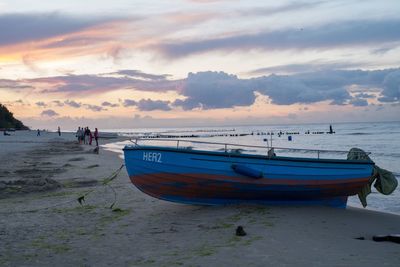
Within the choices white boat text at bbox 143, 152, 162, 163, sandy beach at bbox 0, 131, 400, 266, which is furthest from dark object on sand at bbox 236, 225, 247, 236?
white boat text at bbox 143, 152, 162, 163

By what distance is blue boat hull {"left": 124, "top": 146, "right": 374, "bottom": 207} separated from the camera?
33.1ft

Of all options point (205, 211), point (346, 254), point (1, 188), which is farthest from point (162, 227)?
point (1, 188)

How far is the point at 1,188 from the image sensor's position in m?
13.2

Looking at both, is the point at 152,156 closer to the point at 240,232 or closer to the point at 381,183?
the point at 240,232

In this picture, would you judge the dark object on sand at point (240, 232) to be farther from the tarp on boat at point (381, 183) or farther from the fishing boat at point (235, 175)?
the tarp on boat at point (381, 183)

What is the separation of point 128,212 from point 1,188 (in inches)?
200

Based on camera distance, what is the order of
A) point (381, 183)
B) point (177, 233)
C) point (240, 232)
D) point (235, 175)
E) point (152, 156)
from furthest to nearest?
1. point (381, 183)
2. point (152, 156)
3. point (235, 175)
4. point (177, 233)
5. point (240, 232)

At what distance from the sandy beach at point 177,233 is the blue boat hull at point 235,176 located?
1.14ft

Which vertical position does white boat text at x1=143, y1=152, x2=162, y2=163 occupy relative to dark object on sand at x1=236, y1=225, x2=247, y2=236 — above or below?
above

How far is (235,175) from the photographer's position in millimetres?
10133

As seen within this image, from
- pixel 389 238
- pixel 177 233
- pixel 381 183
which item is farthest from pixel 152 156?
pixel 381 183

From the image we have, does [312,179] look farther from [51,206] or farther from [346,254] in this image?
[51,206]

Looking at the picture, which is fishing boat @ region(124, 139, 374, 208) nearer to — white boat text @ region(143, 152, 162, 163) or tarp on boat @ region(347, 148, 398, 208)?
white boat text @ region(143, 152, 162, 163)

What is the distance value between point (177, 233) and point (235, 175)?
250 centimetres
